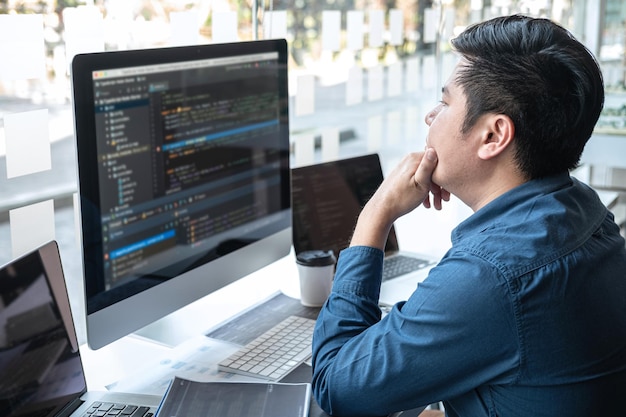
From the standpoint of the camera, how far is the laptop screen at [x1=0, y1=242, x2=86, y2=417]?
1034mm

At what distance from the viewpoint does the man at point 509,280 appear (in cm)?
106

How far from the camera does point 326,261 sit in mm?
1679

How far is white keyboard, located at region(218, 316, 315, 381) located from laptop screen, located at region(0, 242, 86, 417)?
280 millimetres

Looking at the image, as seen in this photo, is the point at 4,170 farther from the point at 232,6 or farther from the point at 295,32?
the point at 295,32

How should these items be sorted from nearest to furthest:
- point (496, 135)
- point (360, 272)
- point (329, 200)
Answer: point (496, 135), point (360, 272), point (329, 200)

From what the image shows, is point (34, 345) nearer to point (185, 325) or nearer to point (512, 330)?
point (185, 325)

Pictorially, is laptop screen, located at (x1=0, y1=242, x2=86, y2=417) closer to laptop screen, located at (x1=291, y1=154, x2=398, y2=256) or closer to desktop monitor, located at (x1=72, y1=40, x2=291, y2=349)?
desktop monitor, located at (x1=72, y1=40, x2=291, y2=349)

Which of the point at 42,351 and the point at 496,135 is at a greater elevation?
the point at 496,135

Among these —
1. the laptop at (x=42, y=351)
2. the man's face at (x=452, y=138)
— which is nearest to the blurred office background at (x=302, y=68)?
the laptop at (x=42, y=351)

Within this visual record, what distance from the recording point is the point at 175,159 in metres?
1.43

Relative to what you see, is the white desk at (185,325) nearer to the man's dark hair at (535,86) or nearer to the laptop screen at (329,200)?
the laptop screen at (329,200)

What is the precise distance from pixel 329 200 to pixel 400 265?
0.83 feet

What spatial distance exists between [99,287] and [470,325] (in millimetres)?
629

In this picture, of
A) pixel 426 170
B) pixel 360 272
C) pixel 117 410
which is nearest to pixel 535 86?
pixel 426 170
